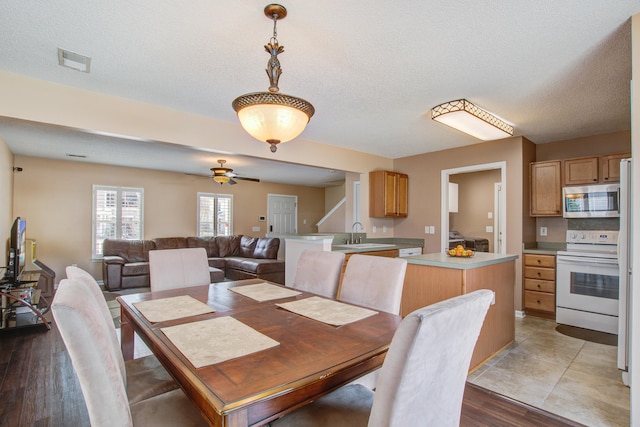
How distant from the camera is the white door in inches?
352

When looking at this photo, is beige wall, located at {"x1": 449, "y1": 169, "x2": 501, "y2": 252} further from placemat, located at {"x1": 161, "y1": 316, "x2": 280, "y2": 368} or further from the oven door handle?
placemat, located at {"x1": 161, "y1": 316, "x2": 280, "y2": 368}

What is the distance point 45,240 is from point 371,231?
5.86 metres

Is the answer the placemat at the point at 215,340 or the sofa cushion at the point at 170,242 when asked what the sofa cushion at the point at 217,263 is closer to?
the sofa cushion at the point at 170,242

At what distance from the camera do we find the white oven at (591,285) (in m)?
3.47

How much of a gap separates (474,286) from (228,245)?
595 cm

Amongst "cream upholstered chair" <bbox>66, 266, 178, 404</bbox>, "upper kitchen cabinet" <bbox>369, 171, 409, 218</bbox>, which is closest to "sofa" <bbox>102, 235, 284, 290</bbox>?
"upper kitchen cabinet" <bbox>369, 171, 409, 218</bbox>

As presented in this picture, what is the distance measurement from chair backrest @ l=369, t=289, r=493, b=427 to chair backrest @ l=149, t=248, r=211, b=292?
210 cm

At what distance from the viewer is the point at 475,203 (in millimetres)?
6574

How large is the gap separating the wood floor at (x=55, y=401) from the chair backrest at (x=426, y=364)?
50.4 inches

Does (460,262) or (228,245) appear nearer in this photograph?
(460,262)

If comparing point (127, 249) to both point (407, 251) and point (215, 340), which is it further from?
point (215, 340)

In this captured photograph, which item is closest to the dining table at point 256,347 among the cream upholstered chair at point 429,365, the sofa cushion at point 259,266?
the cream upholstered chair at point 429,365

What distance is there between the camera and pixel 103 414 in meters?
0.98

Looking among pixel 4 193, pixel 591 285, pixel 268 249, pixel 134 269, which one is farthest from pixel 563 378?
pixel 4 193
